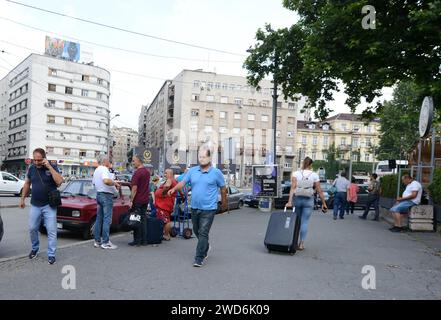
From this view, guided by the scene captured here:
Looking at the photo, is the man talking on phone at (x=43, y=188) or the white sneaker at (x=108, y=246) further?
the white sneaker at (x=108, y=246)

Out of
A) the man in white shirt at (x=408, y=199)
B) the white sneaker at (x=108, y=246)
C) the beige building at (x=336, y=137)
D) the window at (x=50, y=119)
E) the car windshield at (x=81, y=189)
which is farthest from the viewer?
the beige building at (x=336, y=137)

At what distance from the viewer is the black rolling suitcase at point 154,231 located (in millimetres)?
8609

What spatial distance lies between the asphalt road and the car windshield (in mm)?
2096

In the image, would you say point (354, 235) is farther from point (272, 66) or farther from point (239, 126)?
point (239, 126)

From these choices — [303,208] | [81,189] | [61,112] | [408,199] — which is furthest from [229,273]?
[61,112]

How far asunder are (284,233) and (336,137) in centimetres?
8940

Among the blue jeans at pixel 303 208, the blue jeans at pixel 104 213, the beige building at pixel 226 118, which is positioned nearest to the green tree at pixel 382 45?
the blue jeans at pixel 303 208

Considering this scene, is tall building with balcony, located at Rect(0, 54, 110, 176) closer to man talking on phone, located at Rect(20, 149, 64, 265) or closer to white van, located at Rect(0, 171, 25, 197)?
white van, located at Rect(0, 171, 25, 197)

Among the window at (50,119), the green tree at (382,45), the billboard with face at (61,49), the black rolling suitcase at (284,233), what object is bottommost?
the black rolling suitcase at (284,233)

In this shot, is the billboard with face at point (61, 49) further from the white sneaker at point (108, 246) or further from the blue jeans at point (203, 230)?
the blue jeans at point (203, 230)

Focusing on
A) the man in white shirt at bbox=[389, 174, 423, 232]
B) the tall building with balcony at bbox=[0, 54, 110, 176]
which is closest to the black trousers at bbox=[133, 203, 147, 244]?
the man in white shirt at bbox=[389, 174, 423, 232]

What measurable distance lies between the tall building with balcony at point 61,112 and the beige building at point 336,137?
134 ft

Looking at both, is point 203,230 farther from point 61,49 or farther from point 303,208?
point 61,49

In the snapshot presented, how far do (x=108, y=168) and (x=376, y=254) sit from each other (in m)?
5.50
